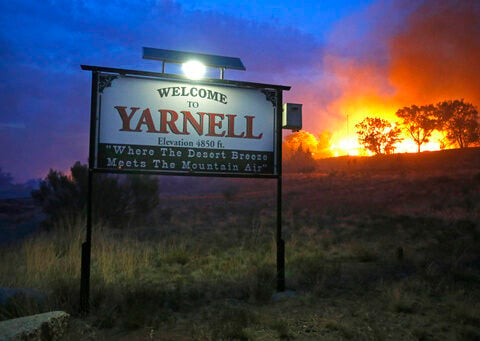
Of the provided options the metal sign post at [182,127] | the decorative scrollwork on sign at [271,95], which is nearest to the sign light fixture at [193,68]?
the metal sign post at [182,127]

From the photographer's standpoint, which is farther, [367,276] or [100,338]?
[367,276]

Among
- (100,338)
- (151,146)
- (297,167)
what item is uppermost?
(297,167)

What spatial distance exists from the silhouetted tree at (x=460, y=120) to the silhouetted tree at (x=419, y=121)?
1259 millimetres

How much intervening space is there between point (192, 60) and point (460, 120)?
66462mm

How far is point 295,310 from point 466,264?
518 cm

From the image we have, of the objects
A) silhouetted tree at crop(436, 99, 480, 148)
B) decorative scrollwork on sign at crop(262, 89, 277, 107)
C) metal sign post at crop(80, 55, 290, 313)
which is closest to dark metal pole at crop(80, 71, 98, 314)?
metal sign post at crop(80, 55, 290, 313)

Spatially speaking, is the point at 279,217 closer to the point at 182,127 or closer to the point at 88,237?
the point at 182,127

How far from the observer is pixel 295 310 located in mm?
5203

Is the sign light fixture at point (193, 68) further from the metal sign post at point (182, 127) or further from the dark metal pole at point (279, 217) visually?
the dark metal pole at point (279, 217)

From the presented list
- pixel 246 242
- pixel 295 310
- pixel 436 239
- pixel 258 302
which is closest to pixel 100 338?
pixel 258 302

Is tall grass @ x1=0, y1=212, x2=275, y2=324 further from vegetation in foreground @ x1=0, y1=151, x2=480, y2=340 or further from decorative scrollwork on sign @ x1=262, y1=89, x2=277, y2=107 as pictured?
decorative scrollwork on sign @ x1=262, y1=89, x2=277, y2=107

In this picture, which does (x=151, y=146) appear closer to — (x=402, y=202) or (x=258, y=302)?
(x=258, y=302)

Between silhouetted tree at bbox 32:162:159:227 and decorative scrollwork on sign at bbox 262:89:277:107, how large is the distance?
12.2 meters

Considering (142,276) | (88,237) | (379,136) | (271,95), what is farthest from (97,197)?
(379,136)
